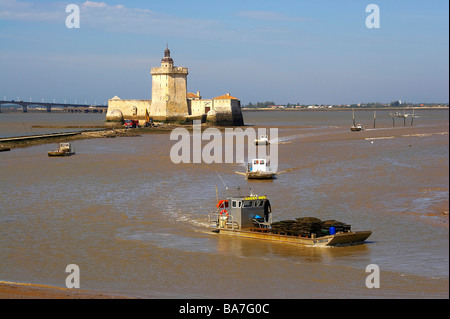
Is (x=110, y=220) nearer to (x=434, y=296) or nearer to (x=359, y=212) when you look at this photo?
(x=359, y=212)

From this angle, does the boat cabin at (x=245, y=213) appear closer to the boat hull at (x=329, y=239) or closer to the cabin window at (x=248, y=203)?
the cabin window at (x=248, y=203)

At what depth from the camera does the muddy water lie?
16.0 metres

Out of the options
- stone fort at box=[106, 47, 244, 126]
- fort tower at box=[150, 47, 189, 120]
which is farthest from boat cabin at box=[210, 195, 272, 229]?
fort tower at box=[150, 47, 189, 120]

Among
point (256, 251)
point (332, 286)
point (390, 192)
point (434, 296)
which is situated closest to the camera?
point (434, 296)

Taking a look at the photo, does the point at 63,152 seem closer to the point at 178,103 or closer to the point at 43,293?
the point at 43,293

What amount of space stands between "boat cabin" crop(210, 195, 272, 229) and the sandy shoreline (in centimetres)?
744

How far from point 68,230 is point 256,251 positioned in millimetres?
6947

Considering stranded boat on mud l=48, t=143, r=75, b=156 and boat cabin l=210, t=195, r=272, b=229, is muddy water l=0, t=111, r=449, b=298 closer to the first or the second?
boat cabin l=210, t=195, r=272, b=229

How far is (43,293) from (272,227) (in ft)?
27.2

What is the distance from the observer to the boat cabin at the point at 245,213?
852 inches

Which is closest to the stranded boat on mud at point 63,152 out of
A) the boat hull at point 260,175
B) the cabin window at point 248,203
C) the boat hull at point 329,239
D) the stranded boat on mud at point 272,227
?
the boat hull at point 260,175

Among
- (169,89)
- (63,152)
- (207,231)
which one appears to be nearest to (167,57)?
(169,89)

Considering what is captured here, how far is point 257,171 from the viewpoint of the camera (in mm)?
35344

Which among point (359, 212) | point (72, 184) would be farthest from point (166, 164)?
point (359, 212)
